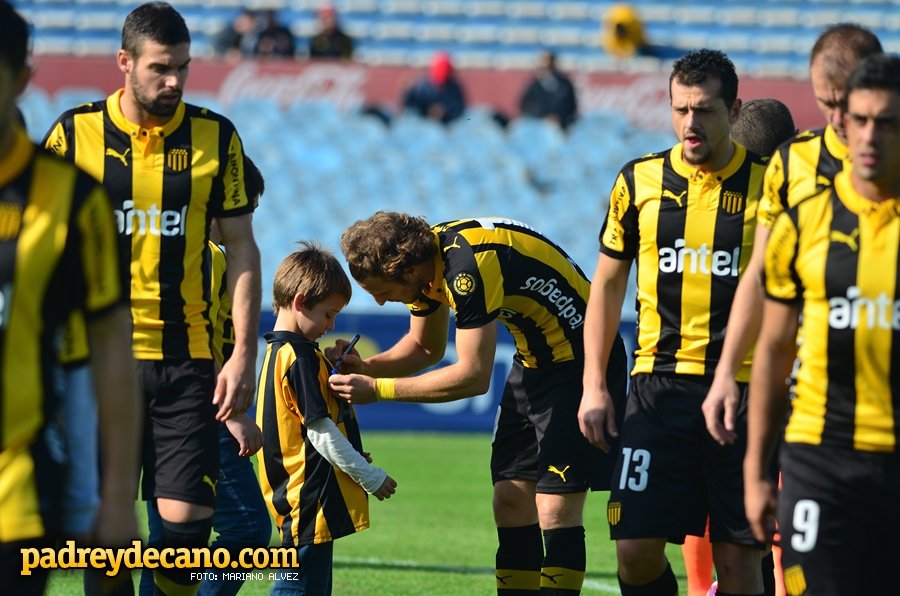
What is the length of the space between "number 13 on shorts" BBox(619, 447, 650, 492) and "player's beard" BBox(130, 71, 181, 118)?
2.07m

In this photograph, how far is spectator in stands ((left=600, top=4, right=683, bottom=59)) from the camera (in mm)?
18266

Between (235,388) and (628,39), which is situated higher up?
(628,39)

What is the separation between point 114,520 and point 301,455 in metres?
2.06

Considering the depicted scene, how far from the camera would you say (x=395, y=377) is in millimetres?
5855

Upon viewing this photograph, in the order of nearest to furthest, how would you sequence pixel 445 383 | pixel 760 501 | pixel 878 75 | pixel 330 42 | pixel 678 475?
pixel 878 75 → pixel 760 501 → pixel 678 475 → pixel 445 383 → pixel 330 42

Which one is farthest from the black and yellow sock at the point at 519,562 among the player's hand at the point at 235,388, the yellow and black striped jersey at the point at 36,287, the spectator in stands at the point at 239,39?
the spectator in stands at the point at 239,39

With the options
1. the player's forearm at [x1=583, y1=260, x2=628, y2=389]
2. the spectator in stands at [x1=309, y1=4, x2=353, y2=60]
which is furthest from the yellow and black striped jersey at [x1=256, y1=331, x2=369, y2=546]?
the spectator in stands at [x1=309, y1=4, x2=353, y2=60]

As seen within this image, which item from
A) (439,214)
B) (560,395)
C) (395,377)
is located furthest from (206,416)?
(439,214)

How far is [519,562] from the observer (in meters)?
5.59

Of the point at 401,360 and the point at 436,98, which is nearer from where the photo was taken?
the point at 401,360

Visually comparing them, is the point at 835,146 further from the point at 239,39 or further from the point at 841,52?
the point at 239,39

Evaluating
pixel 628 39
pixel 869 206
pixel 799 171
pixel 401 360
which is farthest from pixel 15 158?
pixel 628 39

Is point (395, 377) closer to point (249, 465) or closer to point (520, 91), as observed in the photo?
point (249, 465)

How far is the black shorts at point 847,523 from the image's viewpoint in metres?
3.52
